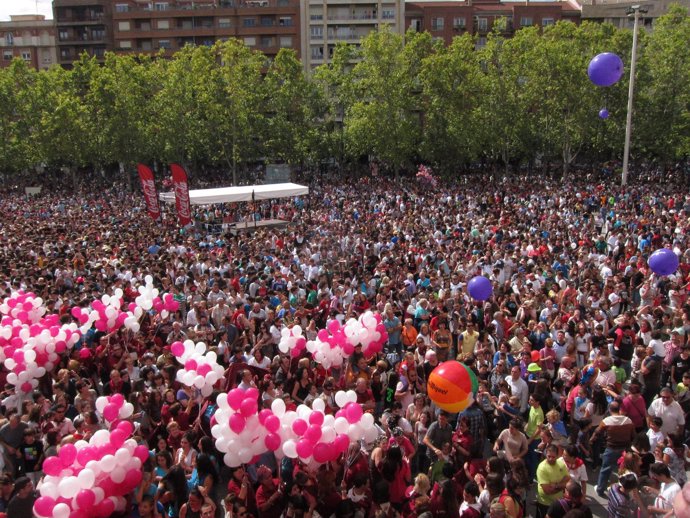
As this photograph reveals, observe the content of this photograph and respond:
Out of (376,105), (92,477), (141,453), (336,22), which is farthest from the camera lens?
(336,22)

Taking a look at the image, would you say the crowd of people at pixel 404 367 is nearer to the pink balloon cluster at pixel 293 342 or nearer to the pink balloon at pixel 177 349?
the pink balloon cluster at pixel 293 342

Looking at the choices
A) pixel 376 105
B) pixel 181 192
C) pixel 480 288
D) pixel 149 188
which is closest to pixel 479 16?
pixel 376 105

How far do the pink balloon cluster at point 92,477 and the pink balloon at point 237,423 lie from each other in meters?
0.78

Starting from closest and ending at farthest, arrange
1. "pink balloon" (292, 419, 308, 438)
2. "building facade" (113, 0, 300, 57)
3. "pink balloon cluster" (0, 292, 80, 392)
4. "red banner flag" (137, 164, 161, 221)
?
1. "pink balloon" (292, 419, 308, 438)
2. "pink balloon cluster" (0, 292, 80, 392)
3. "red banner flag" (137, 164, 161, 221)
4. "building facade" (113, 0, 300, 57)

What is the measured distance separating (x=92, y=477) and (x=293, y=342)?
340 cm

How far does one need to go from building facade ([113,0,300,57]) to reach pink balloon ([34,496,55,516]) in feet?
174

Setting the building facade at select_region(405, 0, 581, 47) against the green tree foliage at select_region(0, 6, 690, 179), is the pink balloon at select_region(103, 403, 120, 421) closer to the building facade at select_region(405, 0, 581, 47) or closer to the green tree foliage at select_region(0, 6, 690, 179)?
the green tree foliage at select_region(0, 6, 690, 179)

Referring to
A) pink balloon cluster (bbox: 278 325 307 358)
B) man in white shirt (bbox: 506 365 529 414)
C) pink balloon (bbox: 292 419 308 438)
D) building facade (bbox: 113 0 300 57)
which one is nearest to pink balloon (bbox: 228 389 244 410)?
pink balloon (bbox: 292 419 308 438)

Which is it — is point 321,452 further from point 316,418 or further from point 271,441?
point 271,441

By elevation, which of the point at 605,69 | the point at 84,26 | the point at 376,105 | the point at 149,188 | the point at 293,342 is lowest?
the point at 293,342

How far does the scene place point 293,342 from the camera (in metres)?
7.89

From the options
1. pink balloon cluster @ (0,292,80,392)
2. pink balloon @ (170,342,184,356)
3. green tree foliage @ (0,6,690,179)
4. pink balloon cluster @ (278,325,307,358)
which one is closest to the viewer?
pink balloon @ (170,342,184,356)

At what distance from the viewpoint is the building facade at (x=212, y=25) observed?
53469 millimetres

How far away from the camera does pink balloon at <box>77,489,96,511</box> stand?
4.70m
